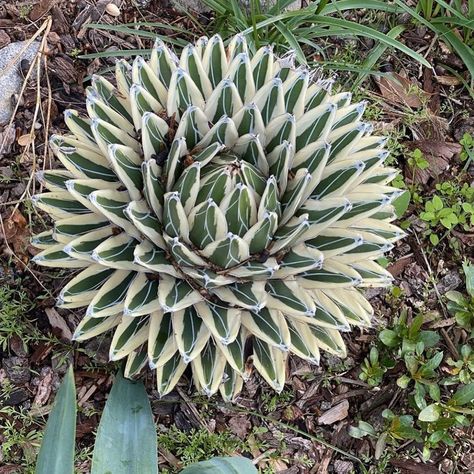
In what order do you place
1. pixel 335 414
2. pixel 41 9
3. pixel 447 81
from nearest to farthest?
1. pixel 335 414
2. pixel 41 9
3. pixel 447 81

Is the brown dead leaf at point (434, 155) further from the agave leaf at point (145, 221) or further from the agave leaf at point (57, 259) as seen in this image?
the agave leaf at point (57, 259)

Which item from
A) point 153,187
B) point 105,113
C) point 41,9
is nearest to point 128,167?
point 153,187

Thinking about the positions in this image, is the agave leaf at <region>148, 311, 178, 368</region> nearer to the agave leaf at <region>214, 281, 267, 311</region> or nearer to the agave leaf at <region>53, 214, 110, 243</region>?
the agave leaf at <region>214, 281, 267, 311</region>

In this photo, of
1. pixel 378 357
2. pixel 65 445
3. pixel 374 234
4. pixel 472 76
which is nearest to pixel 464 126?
pixel 472 76

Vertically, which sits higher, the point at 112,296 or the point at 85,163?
the point at 85,163

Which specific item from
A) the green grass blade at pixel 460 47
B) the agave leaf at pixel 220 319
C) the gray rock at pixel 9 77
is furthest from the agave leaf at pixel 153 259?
the green grass blade at pixel 460 47

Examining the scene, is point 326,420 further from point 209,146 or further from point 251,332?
point 209,146

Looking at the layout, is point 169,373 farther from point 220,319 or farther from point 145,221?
point 145,221

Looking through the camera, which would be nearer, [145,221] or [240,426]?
[145,221]
